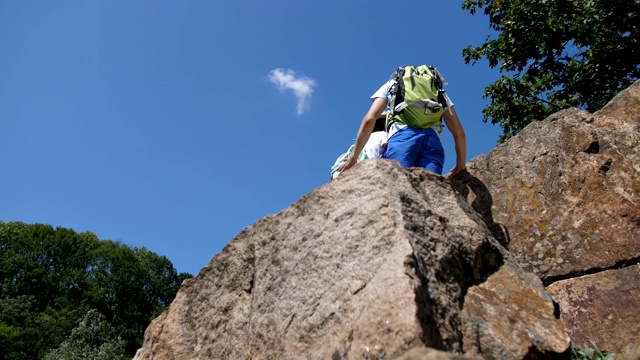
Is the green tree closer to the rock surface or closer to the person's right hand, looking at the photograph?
the person's right hand

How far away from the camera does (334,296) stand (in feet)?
11.8

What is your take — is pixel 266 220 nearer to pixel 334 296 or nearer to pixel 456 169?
pixel 334 296

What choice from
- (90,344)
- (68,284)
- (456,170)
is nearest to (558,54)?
(456,170)

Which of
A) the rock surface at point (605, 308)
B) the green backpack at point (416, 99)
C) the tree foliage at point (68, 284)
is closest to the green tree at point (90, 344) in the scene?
the tree foliage at point (68, 284)

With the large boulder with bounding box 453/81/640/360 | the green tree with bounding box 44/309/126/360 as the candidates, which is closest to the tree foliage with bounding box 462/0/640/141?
the large boulder with bounding box 453/81/640/360

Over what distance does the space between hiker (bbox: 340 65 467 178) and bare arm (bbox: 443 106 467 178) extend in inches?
8.4

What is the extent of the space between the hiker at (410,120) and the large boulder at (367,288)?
2.76 feet

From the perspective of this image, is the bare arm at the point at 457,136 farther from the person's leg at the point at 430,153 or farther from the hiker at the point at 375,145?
the hiker at the point at 375,145

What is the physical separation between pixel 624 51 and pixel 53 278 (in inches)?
1992

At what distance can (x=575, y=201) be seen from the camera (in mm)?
5555

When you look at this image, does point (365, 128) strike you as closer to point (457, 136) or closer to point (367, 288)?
point (457, 136)

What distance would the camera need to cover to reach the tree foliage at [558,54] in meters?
13.0

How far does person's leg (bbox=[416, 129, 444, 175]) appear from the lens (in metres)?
5.43

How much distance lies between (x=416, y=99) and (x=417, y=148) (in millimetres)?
459
